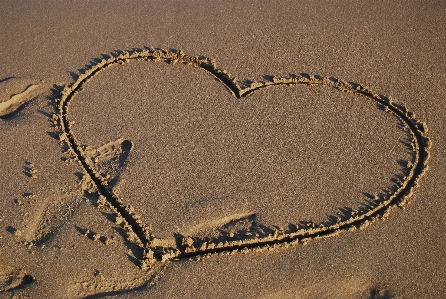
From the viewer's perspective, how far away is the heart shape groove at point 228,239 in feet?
10.4

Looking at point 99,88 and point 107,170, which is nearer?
point 107,170

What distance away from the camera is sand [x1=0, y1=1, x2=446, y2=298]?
307 centimetres

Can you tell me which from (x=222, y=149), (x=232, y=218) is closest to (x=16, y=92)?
(x=222, y=149)

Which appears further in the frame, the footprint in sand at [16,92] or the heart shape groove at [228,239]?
the footprint in sand at [16,92]

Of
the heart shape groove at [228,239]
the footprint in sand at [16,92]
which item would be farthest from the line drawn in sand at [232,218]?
the footprint in sand at [16,92]

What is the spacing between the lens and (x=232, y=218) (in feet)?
10.8

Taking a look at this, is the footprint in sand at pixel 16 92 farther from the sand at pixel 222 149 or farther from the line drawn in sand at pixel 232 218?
the line drawn in sand at pixel 232 218

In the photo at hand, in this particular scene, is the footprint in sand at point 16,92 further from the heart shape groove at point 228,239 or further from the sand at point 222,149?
the heart shape groove at point 228,239

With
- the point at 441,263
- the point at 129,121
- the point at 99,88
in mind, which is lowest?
the point at 441,263

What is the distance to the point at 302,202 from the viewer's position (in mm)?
3373

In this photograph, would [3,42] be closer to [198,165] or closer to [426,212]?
[198,165]

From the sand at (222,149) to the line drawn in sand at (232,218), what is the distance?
0.6 inches

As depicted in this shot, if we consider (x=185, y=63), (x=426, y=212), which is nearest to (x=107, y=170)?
(x=185, y=63)

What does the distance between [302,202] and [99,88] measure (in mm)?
2072
